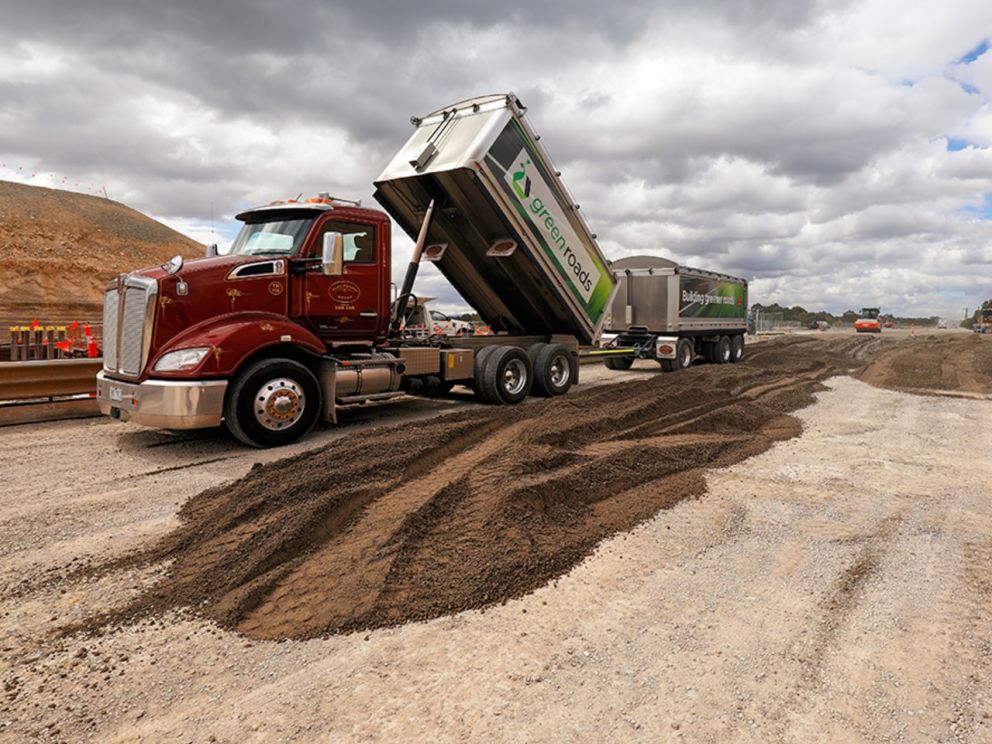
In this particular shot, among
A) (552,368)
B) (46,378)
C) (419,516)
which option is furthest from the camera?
(552,368)

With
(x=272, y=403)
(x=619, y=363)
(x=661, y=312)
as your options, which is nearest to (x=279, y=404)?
(x=272, y=403)

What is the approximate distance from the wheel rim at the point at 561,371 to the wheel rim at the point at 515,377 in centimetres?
89

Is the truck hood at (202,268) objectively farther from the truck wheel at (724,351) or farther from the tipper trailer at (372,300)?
the truck wheel at (724,351)

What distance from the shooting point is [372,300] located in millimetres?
8391

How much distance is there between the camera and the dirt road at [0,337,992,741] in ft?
7.95

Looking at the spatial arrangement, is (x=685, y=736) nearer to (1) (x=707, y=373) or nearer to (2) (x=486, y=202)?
(2) (x=486, y=202)

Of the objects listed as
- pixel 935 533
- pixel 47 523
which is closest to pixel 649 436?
pixel 935 533

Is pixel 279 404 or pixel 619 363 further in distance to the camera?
pixel 619 363

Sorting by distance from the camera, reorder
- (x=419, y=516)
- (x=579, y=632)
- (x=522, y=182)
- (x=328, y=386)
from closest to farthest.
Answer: (x=579, y=632) < (x=419, y=516) < (x=328, y=386) < (x=522, y=182)

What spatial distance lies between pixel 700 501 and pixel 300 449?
14.2ft

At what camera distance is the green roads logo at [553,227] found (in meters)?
9.50

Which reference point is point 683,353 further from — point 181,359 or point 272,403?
point 181,359

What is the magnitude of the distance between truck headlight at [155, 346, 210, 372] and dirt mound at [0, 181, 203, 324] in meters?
28.4

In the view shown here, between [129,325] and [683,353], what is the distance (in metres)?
13.7
